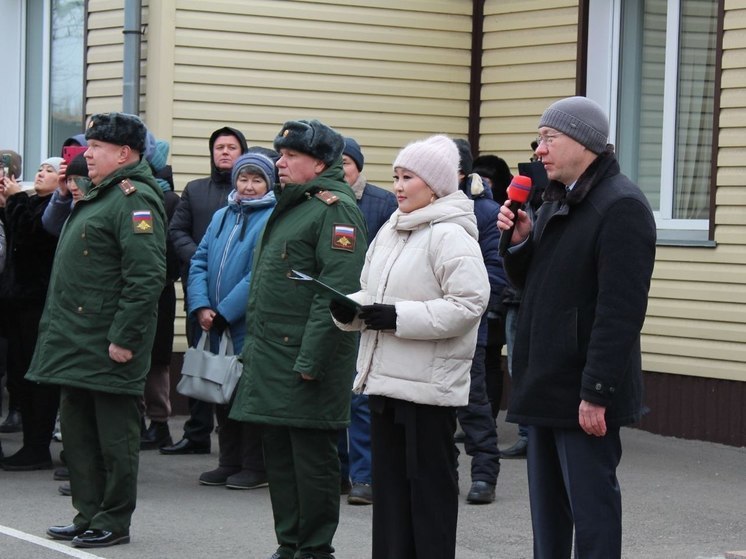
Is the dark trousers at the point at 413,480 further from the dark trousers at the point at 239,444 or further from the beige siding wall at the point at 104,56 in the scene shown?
the beige siding wall at the point at 104,56

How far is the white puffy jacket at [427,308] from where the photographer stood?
18.3 ft

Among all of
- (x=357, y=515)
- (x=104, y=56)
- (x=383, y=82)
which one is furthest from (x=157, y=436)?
(x=383, y=82)

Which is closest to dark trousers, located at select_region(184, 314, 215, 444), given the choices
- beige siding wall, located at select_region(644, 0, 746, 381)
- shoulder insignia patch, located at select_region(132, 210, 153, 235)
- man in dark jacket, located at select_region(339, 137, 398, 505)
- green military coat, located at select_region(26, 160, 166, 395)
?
man in dark jacket, located at select_region(339, 137, 398, 505)

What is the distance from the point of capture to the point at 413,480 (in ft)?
18.5

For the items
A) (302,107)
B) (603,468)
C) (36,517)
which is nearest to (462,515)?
(36,517)

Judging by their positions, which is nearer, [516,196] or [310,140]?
[516,196]

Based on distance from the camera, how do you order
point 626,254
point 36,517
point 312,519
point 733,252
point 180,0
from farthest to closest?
point 180,0 < point 733,252 < point 36,517 < point 312,519 < point 626,254

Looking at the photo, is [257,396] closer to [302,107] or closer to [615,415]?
[615,415]

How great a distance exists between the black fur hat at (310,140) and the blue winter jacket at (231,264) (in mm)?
1781

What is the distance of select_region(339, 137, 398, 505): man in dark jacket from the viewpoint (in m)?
8.09

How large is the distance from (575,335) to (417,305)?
0.72 metres

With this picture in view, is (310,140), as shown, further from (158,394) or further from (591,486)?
(158,394)

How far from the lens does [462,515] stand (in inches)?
309

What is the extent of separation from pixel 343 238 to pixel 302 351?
55 centimetres
